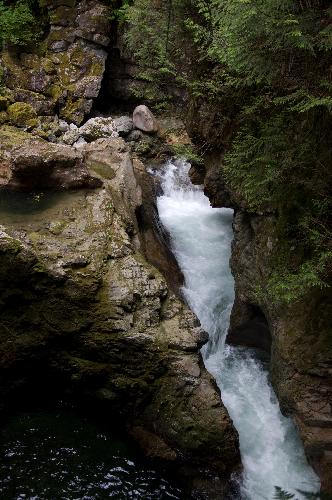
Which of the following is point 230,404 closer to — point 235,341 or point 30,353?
point 235,341

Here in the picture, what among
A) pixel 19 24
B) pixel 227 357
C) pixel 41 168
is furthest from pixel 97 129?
pixel 227 357

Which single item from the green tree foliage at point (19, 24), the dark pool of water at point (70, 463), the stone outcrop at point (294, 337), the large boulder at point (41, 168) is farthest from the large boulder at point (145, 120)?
the dark pool of water at point (70, 463)

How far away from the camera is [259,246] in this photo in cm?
802

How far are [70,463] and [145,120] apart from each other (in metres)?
12.3

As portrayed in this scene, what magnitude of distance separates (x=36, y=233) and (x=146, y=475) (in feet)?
14.2

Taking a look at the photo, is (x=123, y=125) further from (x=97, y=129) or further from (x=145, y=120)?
(x=97, y=129)

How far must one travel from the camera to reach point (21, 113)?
50.3ft

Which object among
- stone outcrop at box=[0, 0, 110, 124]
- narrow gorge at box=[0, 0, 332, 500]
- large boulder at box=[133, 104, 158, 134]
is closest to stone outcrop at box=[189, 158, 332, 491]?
narrow gorge at box=[0, 0, 332, 500]

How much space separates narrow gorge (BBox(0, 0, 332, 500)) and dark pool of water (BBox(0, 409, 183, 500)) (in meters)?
0.02

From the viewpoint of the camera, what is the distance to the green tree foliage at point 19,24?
16438mm

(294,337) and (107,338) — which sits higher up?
(294,337)

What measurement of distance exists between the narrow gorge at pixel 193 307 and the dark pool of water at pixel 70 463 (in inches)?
0.9

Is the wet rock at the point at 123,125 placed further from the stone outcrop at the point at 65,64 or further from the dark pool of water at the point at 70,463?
the dark pool of water at the point at 70,463

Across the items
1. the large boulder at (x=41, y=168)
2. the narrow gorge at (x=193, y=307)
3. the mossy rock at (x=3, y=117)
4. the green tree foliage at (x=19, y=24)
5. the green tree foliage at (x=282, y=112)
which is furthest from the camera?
the green tree foliage at (x=19, y=24)
